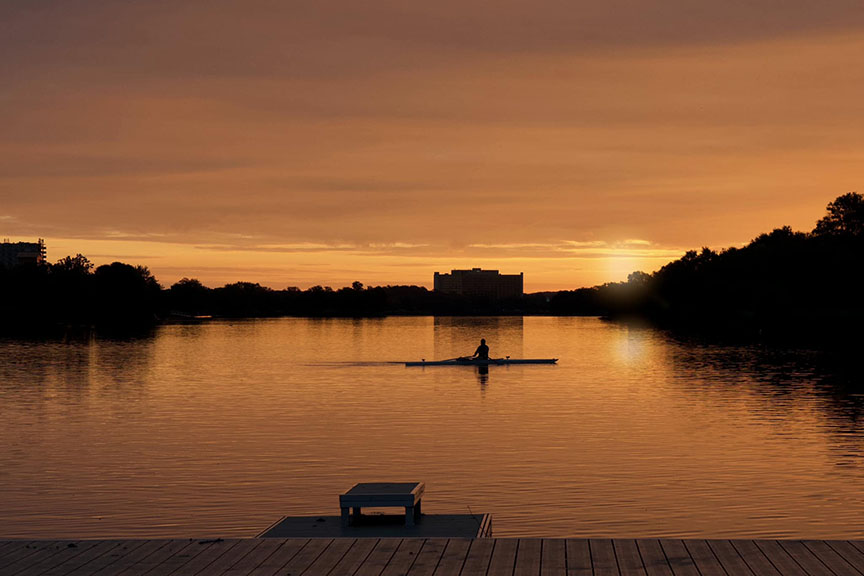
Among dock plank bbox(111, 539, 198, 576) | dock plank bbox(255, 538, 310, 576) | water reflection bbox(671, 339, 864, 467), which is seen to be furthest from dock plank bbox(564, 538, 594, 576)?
water reflection bbox(671, 339, 864, 467)

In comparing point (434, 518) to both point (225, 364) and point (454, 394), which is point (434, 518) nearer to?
point (454, 394)

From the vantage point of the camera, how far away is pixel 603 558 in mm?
14094

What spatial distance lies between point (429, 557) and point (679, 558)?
3.55 meters

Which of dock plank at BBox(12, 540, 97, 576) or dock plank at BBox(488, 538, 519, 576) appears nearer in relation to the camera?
dock plank at BBox(488, 538, 519, 576)

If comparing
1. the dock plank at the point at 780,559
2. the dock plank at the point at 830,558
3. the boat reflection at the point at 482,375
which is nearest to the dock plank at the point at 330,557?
the dock plank at the point at 780,559

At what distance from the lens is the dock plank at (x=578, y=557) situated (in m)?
13.4

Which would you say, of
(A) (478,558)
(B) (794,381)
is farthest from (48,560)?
(B) (794,381)

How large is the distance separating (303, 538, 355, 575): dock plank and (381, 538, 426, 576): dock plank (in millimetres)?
765

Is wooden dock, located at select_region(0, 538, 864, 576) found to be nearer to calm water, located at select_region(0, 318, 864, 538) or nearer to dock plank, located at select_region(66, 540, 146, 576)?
dock plank, located at select_region(66, 540, 146, 576)

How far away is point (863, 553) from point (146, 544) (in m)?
10.6

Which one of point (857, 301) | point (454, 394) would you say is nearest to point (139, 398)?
point (454, 394)

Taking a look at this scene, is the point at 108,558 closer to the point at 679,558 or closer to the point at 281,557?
the point at 281,557

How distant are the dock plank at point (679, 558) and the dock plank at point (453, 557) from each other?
290cm

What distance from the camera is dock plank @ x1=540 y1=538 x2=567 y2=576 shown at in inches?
527
